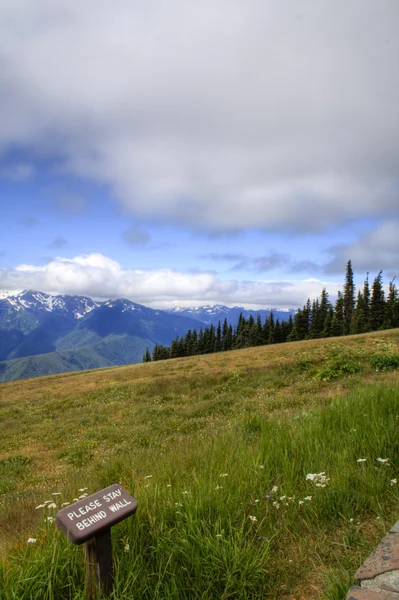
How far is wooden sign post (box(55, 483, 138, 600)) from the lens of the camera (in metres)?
2.34

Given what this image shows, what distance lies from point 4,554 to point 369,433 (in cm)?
439

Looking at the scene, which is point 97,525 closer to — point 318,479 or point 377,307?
point 318,479

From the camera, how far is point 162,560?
2.85m

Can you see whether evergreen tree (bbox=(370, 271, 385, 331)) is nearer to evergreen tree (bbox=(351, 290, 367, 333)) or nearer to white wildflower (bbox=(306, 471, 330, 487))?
evergreen tree (bbox=(351, 290, 367, 333))

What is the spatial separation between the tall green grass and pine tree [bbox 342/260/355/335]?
87.4m

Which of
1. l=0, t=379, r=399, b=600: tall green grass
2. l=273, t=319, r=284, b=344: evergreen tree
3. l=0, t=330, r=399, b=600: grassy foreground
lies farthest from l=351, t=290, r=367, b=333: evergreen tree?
l=0, t=379, r=399, b=600: tall green grass

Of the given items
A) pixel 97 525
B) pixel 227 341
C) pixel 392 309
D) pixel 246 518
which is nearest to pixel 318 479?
pixel 246 518

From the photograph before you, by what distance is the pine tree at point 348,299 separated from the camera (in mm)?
85938

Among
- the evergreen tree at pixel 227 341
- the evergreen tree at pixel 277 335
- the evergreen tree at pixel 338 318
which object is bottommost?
the evergreen tree at pixel 227 341

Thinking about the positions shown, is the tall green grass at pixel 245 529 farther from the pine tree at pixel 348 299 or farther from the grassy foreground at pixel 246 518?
the pine tree at pixel 348 299

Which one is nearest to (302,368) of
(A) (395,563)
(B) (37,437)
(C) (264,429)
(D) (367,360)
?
(D) (367,360)

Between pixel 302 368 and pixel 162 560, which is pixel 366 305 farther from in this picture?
pixel 162 560

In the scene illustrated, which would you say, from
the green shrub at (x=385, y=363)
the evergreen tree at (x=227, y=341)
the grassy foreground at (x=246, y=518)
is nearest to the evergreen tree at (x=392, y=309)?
the evergreen tree at (x=227, y=341)

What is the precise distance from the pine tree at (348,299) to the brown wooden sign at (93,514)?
8974 centimetres
